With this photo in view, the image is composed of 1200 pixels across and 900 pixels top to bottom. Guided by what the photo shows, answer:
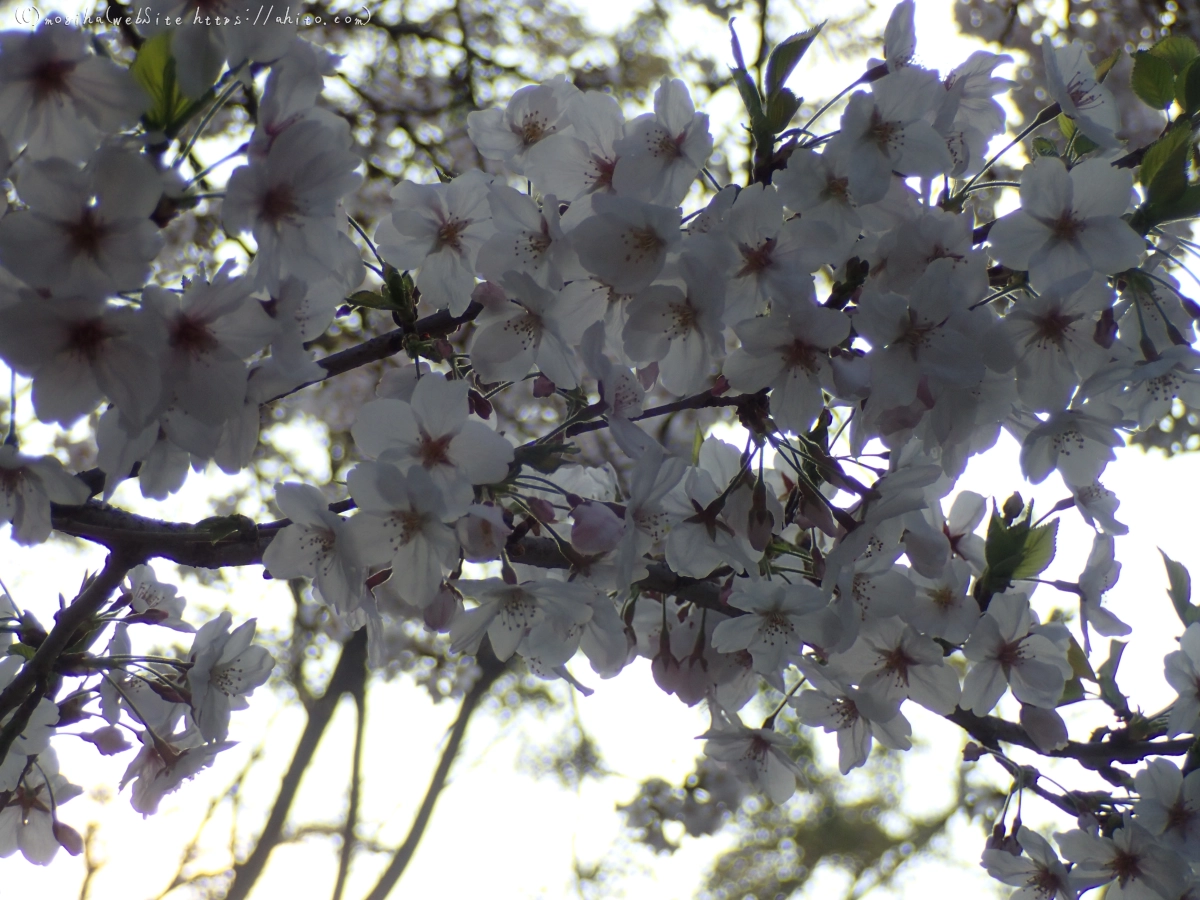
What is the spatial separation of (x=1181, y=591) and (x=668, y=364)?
106 centimetres

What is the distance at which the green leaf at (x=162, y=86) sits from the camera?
0.73 m

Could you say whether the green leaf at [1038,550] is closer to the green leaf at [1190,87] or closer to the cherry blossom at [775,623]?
the cherry blossom at [775,623]

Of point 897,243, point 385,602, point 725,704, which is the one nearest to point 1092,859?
point 725,704

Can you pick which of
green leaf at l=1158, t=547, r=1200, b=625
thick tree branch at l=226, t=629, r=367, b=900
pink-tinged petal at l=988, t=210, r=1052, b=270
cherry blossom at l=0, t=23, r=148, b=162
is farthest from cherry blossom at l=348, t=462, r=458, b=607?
thick tree branch at l=226, t=629, r=367, b=900

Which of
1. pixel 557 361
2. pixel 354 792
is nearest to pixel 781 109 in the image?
pixel 557 361

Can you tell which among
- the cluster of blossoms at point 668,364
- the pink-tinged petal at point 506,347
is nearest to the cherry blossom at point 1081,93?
the cluster of blossoms at point 668,364

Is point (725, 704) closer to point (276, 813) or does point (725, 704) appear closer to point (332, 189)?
point (332, 189)

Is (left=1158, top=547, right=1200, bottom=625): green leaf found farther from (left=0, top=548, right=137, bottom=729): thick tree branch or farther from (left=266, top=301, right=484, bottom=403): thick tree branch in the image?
(left=0, top=548, right=137, bottom=729): thick tree branch

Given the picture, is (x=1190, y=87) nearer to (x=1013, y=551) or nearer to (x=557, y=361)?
(x=1013, y=551)

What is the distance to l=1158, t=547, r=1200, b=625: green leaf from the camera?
1.50 meters

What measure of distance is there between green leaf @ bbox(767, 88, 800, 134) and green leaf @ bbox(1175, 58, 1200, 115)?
1.65ft

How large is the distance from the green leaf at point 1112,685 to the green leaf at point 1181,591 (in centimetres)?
13

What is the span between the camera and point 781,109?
3.27 ft

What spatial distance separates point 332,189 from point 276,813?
5.64 metres
